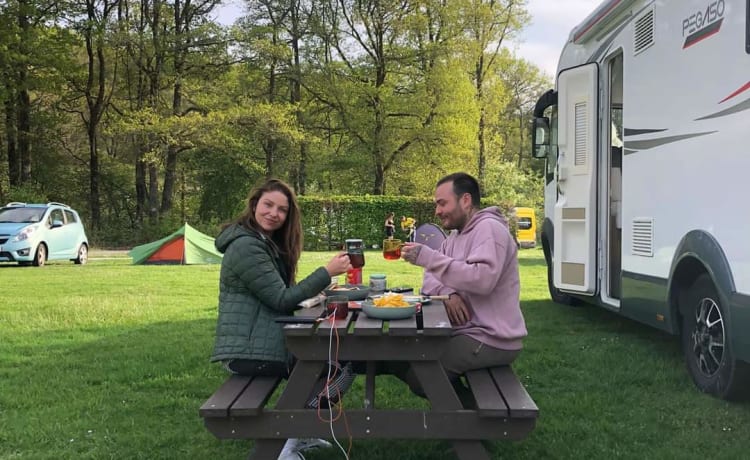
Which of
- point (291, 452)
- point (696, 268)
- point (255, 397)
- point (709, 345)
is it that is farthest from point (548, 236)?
point (255, 397)

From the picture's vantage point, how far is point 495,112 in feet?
98.7

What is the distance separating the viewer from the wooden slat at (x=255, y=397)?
2.65m

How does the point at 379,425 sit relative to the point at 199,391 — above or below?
above

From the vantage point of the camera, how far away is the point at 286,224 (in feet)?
11.4

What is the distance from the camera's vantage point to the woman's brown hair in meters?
3.38

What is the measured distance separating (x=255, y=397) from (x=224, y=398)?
131 millimetres

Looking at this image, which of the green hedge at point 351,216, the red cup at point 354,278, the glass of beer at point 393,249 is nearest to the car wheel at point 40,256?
the green hedge at point 351,216

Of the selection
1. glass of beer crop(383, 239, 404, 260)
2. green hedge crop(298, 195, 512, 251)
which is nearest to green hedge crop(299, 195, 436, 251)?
green hedge crop(298, 195, 512, 251)

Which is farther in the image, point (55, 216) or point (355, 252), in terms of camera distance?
point (55, 216)

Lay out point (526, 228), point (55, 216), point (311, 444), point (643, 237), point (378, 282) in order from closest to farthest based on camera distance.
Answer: point (311, 444)
point (378, 282)
point (643, 237)
point (55, 216)
point (526, 228)

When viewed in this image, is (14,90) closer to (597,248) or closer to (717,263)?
(597,248)

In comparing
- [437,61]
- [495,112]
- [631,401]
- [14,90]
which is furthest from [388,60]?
[631,401]

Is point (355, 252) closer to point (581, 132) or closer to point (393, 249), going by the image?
point (393, 249)

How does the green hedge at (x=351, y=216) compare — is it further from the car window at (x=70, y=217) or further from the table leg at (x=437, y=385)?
the table leg at (x=437, y=385)
